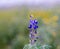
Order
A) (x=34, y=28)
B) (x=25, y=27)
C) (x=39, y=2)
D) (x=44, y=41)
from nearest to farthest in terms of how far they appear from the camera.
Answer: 1. (x=34, y=28)
2. (x=44, y=41)
3. (x=25, y=27)
4. (x=39, y=2)

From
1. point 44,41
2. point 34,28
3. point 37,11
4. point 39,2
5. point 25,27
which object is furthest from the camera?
point 39,2

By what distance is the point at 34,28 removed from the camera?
2.56 metres

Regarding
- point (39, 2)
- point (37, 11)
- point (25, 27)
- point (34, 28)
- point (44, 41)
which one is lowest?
point (34, 28)

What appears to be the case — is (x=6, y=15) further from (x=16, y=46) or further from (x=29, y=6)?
(x=16, y=46)

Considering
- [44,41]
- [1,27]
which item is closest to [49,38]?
[44,41]

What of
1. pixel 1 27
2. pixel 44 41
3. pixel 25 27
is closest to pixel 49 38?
pixel 44 41

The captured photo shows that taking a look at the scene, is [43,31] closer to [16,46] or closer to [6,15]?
[16,46]

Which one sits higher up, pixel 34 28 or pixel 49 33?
pixel 49 33

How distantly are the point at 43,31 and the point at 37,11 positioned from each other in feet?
1.65

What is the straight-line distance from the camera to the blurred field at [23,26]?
349 centimetres

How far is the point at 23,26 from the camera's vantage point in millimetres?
3717

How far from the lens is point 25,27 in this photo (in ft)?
12.0

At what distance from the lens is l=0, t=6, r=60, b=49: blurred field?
349cm

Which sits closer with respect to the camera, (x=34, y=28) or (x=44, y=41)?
(x=34, y=28)
